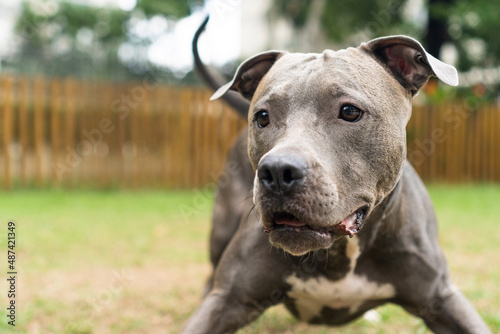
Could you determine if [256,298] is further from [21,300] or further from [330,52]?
[21,300]

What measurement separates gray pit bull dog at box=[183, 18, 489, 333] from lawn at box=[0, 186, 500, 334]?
→ 32.2 inches

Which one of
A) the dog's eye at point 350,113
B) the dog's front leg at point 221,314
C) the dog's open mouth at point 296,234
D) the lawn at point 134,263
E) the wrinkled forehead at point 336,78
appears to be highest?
the wrinkled forehead at point 336,78

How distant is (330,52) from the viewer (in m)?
2.63

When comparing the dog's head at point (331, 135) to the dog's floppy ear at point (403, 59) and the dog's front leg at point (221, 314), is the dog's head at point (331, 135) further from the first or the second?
the dog's front leg at point (221, 314)

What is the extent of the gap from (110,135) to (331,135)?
29.2 feet

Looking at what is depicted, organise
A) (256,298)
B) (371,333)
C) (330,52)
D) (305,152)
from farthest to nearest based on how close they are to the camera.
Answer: (371,333) → (256,298) → (330,52) → (305,152)

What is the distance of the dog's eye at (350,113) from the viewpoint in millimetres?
2328

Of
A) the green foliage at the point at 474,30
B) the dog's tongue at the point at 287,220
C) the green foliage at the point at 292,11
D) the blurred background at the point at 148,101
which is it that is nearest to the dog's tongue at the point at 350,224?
the dog's tongue at the point at 287,220

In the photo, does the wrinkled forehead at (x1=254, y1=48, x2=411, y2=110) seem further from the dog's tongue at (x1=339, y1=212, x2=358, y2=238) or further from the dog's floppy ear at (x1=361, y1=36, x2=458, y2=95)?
the dog's tongue at (x1=339, y1=212, x2=358, y2=238)

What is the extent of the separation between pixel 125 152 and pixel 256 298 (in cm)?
828

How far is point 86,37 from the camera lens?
18.4 meters

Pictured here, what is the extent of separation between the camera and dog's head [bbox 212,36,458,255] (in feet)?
6.91

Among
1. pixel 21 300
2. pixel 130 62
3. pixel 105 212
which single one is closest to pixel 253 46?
pixel 130 62

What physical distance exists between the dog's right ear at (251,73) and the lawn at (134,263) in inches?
63.7
